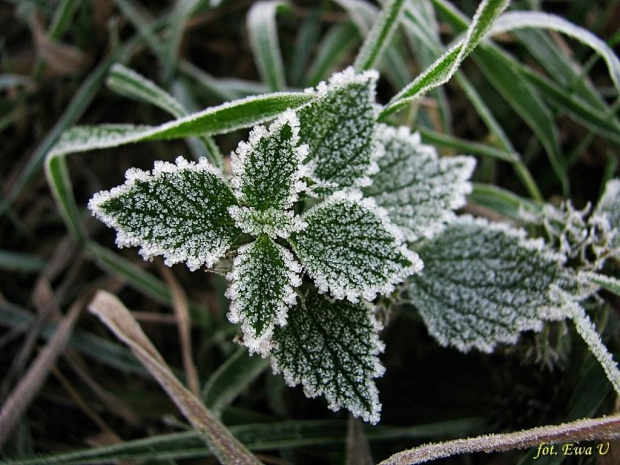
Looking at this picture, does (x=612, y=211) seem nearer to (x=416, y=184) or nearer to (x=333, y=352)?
(x=416, y=184)

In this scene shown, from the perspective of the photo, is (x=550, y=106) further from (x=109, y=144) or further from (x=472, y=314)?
(x=109, y=144)

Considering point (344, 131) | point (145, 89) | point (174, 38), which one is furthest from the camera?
point (174, 38)

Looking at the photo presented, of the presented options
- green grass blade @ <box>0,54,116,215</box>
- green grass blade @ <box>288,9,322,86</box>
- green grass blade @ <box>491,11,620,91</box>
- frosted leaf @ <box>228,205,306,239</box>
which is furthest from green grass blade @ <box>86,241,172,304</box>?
green grass blade @ <box>491,11,620,91</box>

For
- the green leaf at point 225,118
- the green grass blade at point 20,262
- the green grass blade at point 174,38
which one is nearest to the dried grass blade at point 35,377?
the green grass blade at point 20,262

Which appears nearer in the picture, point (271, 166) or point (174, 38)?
point (271, 166)

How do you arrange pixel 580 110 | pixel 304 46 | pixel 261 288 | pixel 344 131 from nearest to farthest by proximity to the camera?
1. pixel 261 288
2. pixel 344 131
3. pixel 580 110
4. pixel 304 46

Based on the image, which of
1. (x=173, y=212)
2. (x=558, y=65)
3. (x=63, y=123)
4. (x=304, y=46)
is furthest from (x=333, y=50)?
(x=173, y=212)

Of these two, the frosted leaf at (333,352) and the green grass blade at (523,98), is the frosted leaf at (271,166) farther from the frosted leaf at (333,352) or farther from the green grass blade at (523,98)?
the green grass blade at (523,98)
